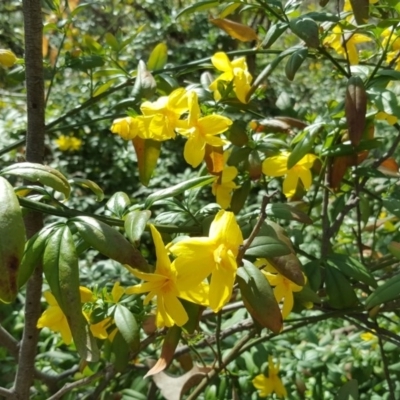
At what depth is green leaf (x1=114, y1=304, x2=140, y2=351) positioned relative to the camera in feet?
2.92

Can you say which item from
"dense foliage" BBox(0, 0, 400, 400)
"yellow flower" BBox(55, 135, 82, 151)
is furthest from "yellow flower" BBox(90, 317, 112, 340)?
"yellow flower" BBox(55, 135, 82, 151)

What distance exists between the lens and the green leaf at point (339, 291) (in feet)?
3.33

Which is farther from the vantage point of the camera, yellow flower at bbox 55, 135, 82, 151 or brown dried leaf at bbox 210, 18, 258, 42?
yellow flower at bbox 55, 135, 82, 151

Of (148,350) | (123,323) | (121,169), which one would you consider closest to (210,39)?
(121,169)

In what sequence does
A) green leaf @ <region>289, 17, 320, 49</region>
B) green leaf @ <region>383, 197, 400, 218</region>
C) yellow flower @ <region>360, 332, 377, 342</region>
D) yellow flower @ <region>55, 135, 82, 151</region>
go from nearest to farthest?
green leaf @ <region>289, 17, 320, 49</region> → green leaf @ <region>383, 197, 400, 218</region> → yellow flower @ <region>360, 332, 377, 342</region> → yellow flower @ <region>55, 135, 82, 151</region>

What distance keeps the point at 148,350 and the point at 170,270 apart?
106 cm

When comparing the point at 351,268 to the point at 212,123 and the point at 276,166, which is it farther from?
the point at 212,123

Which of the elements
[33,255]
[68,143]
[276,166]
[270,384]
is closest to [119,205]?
[33,255]

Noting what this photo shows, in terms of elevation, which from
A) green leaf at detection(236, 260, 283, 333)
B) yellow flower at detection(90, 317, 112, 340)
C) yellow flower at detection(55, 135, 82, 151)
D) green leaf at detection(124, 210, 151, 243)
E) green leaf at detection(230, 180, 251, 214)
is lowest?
yellow flower at detection(55, 135, 82, 151)

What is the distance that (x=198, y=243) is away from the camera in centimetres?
72

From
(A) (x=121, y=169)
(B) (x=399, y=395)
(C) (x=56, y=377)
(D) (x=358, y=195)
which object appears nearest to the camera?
(D) (x=358, y=195)

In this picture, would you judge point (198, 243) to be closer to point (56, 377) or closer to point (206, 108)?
point (206, 108)

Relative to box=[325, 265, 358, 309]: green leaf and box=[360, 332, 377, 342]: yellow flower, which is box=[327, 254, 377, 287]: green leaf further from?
box=[360, 332, 377, 342]: yellow flower

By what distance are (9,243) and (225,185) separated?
58 cm
